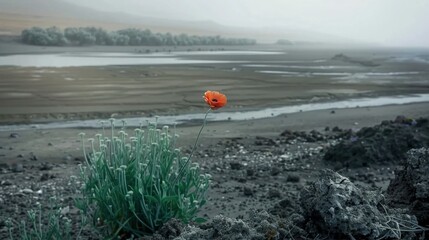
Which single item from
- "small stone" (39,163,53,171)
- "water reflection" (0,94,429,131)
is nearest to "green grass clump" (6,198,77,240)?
"small stone" (39,163,53,171)

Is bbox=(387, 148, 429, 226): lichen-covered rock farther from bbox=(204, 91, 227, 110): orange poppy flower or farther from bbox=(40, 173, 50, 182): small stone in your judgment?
bbox=(40, 173, 50, 182): small stone

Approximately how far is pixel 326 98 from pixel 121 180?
12.9 metres

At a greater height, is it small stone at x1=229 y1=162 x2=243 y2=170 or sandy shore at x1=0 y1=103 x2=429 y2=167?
small stone at x1=229 y1=162 x2=243 y2=170

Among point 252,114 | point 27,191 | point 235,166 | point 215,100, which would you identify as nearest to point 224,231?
point 215,100

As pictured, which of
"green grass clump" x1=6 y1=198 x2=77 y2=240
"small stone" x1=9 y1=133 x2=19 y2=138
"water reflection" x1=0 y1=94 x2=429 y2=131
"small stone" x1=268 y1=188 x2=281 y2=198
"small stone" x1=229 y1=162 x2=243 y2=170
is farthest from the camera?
"water reflection" x1=0 y1=94 x2=429 y2=131

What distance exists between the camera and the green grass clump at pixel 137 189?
383 cm

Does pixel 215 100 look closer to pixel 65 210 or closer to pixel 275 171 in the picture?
pixel 65 210

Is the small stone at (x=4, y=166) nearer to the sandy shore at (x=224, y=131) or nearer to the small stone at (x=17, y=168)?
the small stone at (x=17, y=168)

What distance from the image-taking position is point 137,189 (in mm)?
3850

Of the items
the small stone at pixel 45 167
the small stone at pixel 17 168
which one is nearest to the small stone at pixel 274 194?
Result: the small stone at pixel 45 167

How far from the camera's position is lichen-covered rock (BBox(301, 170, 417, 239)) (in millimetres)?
2908

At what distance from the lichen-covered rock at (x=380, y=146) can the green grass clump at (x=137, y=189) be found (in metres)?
3.50

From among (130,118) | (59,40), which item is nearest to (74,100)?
(130,118)

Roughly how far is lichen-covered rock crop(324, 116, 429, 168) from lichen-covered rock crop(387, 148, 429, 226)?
10.8ft
